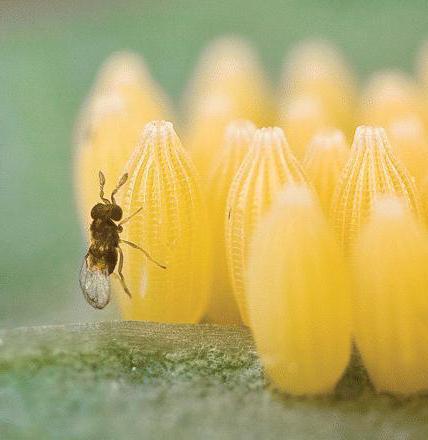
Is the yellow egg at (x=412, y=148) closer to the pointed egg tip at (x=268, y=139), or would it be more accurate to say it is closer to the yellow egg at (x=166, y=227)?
the pointed egg tip at (x=268, y=139)

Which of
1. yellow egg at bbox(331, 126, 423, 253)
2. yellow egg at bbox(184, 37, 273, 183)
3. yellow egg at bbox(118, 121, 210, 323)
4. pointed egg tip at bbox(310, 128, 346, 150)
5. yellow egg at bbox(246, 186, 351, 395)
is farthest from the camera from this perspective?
yellow egg at bbox(184, 37, 273, 183)

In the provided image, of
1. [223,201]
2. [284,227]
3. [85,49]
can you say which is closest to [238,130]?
[223,201]

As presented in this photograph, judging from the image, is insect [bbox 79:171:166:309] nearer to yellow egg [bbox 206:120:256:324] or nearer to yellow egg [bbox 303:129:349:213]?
yellow egg [bbox 206:120:256:324]

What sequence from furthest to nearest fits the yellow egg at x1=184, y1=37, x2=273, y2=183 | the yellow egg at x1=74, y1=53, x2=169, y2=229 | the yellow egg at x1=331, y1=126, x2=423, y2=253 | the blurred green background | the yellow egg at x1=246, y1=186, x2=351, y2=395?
1. the blurred green background
2. the yellow egg at x1=184, y1=37, x2=273, y2=183
3. the yellow egg at x1=74, y1=53, x2=169, y2=229
4. the yellow egg at x1=331, y1=126, x2=423, y2=253
5. the yellow egg at x1=246, y1=186, x2=351, y2=395

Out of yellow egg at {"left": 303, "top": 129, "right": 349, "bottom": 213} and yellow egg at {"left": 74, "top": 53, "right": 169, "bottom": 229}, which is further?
yellow egg at {"left": 74, "top": 53, "right": 169, "bottom": 229}

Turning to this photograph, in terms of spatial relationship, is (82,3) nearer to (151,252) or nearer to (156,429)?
(151,252)

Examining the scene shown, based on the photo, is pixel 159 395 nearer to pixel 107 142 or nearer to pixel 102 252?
pixel 102 252

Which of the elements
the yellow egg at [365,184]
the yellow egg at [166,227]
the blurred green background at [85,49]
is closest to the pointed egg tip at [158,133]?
the yellow egg at [166,227]

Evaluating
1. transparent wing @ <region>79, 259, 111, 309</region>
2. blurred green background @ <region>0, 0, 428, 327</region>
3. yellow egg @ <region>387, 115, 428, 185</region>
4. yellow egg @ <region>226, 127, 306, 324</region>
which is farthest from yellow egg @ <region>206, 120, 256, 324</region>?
blurred green background @ <region>0, 0, 428, 327</region>

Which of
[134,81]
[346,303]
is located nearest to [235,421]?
[346,303]
